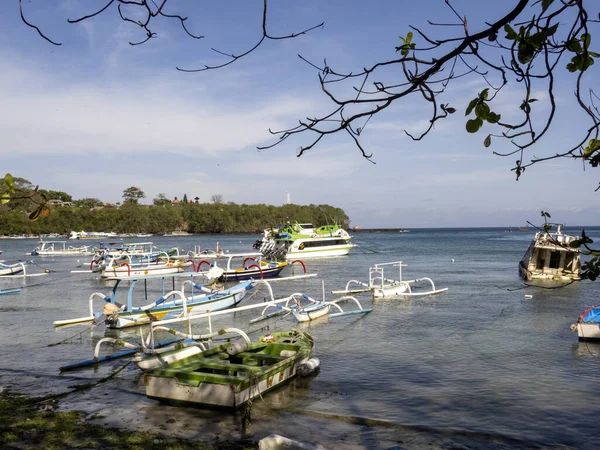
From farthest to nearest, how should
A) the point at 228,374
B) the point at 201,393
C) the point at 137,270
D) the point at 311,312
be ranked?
the point at 137,270 → the point at 311,312 → the point at 228,374 → the point at 201,393

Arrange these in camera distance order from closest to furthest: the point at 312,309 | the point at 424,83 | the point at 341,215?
the point at 424,83 < the point at 312,309 < the point at 341,215

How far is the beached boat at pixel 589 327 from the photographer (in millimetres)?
15109

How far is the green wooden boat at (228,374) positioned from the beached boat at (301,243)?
42929mm

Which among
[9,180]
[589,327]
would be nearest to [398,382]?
[589,327]

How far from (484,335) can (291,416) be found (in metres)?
9.97

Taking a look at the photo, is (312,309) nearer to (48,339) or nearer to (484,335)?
(484,335)

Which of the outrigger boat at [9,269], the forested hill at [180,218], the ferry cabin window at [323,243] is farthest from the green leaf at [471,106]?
the forested hill at [180,218]

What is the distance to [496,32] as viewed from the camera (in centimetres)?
246

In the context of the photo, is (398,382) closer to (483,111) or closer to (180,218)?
(483,111)

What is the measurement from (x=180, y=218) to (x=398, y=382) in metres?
160

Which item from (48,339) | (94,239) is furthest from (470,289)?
(94,239)

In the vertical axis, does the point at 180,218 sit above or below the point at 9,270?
above

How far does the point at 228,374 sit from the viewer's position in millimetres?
10227

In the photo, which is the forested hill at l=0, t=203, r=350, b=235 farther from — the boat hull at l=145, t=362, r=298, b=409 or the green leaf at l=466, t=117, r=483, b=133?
the green leaf at l=466, t=117, r=483, b=133
